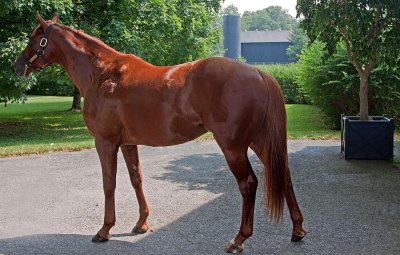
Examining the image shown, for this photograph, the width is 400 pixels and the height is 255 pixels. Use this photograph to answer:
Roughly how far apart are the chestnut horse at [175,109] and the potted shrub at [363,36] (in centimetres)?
466

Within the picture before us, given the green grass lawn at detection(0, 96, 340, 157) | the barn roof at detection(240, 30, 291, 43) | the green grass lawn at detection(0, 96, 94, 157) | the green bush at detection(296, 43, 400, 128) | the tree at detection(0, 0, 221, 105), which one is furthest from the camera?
the barn roof at detection(240, 30, 291, 43)

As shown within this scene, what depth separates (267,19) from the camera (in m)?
130

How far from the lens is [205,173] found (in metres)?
7.97

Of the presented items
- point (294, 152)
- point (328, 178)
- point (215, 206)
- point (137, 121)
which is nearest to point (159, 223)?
point (215, 206)

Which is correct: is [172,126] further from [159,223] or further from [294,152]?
[294,152]

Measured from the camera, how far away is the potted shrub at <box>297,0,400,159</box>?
8195 millimetres

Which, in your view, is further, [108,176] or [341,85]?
[341,85]

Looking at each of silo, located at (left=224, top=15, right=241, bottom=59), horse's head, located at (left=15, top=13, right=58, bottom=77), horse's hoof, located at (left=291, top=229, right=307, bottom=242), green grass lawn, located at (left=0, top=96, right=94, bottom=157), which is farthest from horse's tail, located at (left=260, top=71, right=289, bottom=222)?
silo, located at (left=224, top=15, right=241, bottom=59)

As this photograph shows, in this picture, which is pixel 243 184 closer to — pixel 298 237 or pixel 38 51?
pixel 298 237

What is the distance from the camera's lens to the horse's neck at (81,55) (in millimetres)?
4930

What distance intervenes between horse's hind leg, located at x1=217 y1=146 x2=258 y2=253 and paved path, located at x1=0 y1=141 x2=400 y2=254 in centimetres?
17

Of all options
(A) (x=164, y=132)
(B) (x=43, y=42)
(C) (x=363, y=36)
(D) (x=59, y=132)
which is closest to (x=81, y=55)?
(B) (x=43, y=42)

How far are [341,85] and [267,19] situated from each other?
12075 cm

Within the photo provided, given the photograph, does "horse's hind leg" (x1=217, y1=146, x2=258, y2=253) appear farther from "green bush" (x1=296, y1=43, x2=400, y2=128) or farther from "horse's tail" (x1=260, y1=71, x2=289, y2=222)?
"green bush" (x1=296, y1=43, x2=400, y2=128)
